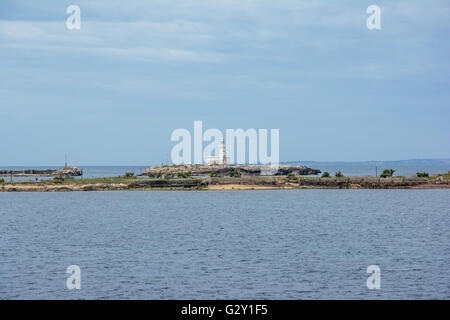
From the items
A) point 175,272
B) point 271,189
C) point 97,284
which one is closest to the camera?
point 97,284

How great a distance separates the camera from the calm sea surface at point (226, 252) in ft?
102

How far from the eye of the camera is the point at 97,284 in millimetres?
32281

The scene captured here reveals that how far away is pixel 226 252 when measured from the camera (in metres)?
43.2

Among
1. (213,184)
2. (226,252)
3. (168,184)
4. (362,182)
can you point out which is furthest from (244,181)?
(226,252)

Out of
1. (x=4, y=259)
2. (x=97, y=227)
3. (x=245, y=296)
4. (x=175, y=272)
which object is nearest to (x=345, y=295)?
(x=245, y=296)

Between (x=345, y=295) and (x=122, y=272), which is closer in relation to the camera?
(x=345, y=295)

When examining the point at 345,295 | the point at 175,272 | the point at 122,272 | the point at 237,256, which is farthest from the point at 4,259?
the point at 345,295

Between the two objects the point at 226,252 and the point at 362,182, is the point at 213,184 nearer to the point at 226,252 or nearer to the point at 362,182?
the point at 362,182

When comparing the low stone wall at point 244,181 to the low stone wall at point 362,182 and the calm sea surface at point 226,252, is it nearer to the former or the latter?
the low stone wall at point 362,182

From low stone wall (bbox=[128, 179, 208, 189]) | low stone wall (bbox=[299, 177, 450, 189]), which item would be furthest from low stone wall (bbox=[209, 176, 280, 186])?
low stone wall (bbox=[299, 177, 450, 189])

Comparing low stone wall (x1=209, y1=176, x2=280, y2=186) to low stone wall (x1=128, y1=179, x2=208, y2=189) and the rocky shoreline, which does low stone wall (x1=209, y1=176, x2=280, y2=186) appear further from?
low stone wall (x1=128, y1=179, x2=208, y2=189)

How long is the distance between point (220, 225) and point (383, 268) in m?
27.8

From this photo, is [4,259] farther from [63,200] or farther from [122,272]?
[63,200]
